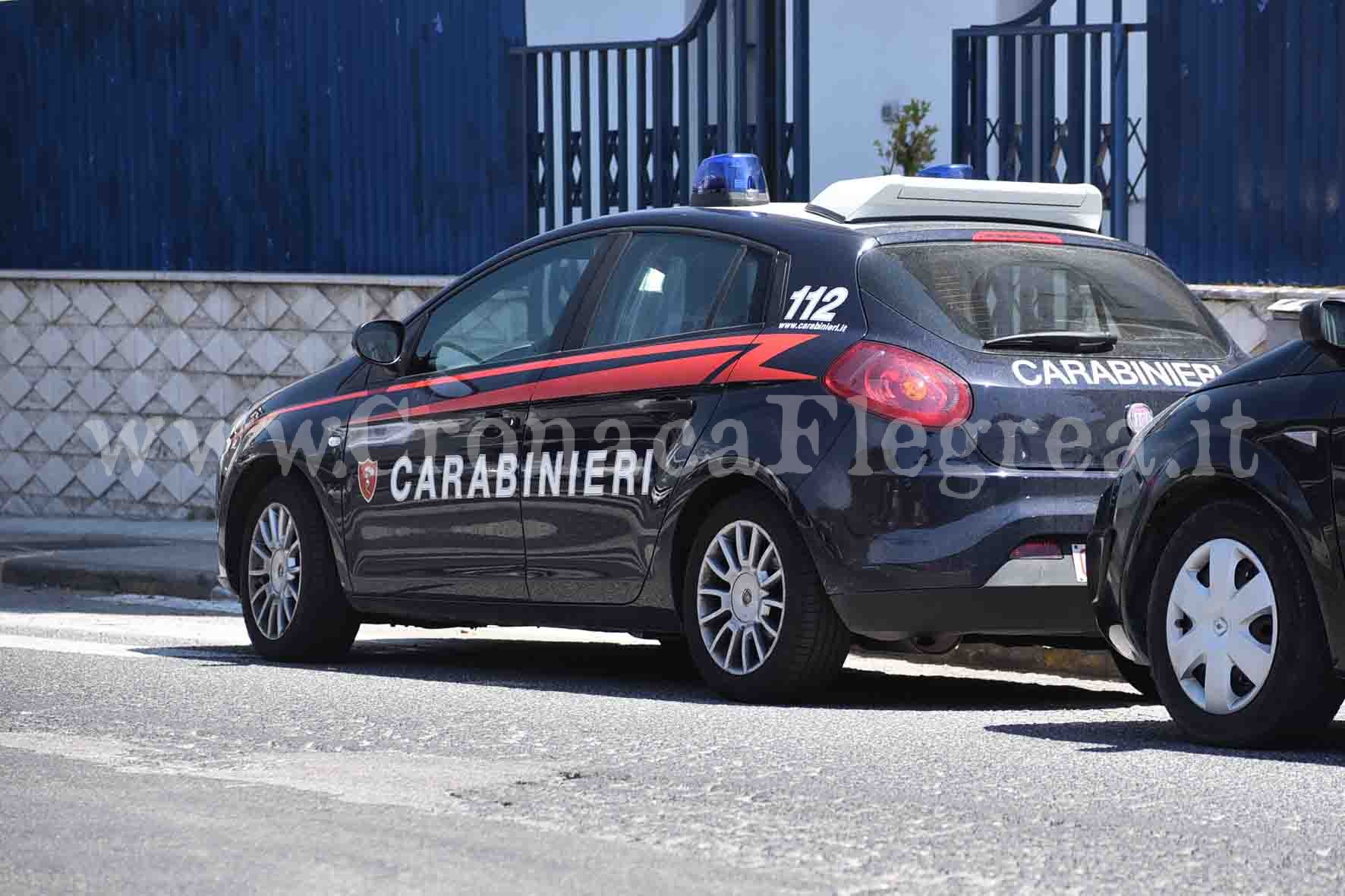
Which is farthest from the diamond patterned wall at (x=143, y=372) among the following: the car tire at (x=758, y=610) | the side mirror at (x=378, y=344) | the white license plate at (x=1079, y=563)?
the white license plate at (x=1079, y=563)

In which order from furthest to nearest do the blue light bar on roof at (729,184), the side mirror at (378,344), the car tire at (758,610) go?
the side mirror at (378,344), the blue light bar on roof at (729,184), the car tire at (758,610)

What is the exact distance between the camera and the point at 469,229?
14.3 meters

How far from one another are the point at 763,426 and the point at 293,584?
2539 mm

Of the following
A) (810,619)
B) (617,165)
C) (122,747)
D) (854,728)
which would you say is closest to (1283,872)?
(854,728)

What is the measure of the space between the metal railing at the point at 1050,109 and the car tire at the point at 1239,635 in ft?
19.3

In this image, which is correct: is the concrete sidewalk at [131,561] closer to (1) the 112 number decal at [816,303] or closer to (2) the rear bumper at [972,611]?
(2) the rear bumper at [972,611]

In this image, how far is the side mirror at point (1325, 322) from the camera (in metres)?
5.58

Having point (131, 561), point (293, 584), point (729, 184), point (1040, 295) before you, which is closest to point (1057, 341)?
point (1040, 295)

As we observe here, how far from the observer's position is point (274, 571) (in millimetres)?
8680

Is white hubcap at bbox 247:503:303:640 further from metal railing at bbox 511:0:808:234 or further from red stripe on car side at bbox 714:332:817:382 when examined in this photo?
metal railing at bbox 511:0:808:234

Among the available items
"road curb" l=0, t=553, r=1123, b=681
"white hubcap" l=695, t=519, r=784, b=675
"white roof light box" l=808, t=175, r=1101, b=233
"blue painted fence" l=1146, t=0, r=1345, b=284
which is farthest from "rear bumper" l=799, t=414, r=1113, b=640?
"blue painted fence" l=1146, t=0, r=1345, b=284

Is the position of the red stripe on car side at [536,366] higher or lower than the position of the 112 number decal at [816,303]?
lower

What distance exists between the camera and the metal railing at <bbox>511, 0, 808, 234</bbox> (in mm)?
13148

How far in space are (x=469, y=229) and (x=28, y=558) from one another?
11.1 feet
